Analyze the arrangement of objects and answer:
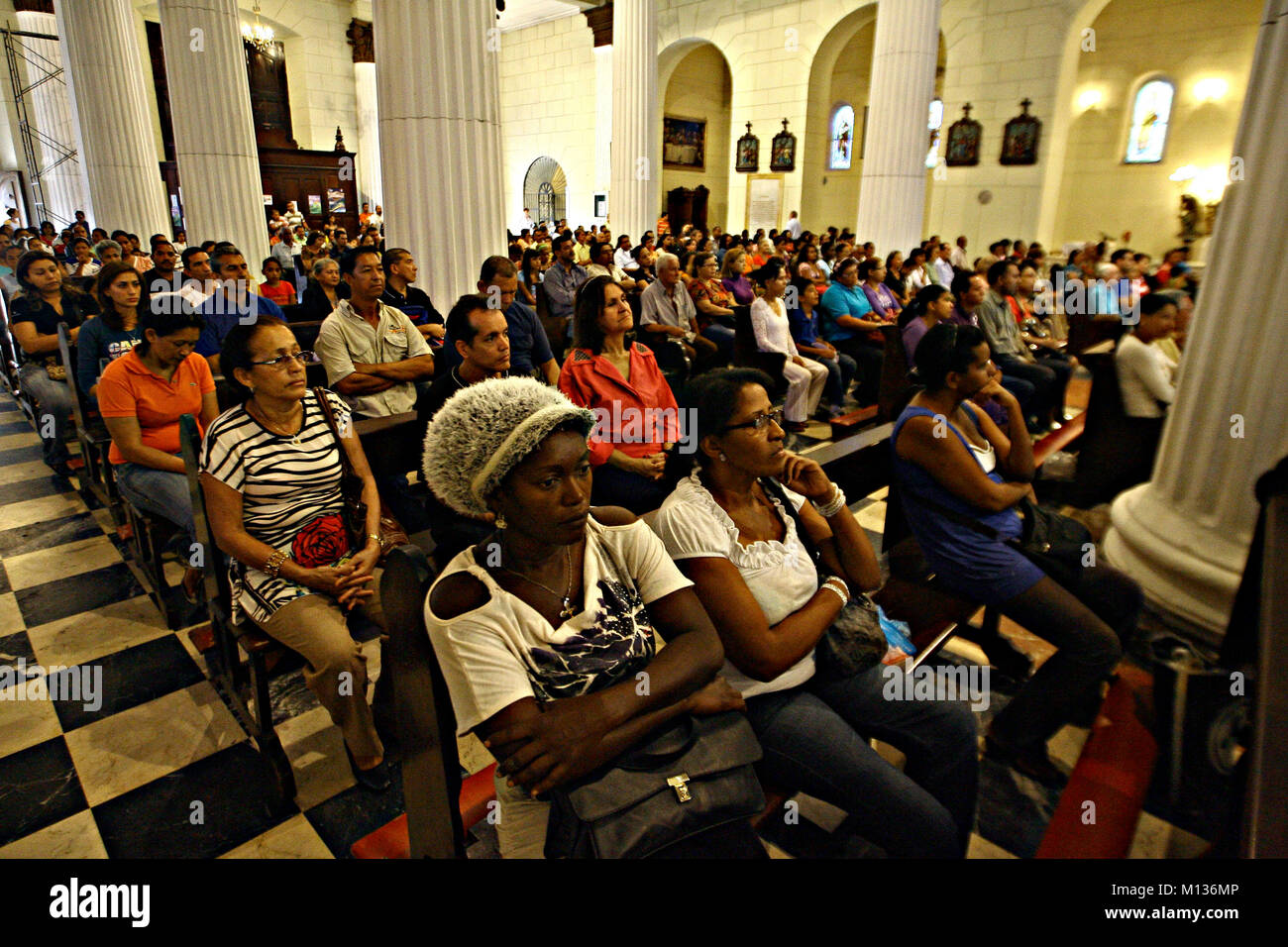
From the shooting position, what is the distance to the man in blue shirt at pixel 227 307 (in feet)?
14.8

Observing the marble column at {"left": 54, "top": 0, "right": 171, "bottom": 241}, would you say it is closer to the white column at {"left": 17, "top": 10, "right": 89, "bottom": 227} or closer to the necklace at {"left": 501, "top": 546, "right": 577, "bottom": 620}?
the white column at {"left": 17, "top": 10, "right": 89, "bottom": 227}

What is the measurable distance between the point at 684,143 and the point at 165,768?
64.2 ft

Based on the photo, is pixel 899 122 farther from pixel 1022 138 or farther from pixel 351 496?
pixel 351 496

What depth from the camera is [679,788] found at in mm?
1347

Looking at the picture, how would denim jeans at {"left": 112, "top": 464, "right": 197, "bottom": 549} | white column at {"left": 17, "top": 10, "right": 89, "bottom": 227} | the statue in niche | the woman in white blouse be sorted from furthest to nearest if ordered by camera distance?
white column at {"left": 17, "top": 10, "right": 89, "bottom": 227} < the statue in niche < the woman in white blouse < denim jeans at {"left": 112, "top": 464, "right": 197, "bottom": 549}

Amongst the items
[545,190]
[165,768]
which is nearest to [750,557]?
[165,768]

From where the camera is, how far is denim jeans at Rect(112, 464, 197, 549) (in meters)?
3.07

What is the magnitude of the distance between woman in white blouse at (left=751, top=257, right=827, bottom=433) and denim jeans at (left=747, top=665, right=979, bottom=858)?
4.54 meters

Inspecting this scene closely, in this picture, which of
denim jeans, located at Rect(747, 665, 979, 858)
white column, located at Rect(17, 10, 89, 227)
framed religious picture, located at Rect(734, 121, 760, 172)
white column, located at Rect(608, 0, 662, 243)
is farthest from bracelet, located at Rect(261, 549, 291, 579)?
framed religious picture, located at Rect(734, 121, 760, 172)

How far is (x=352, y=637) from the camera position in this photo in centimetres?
237

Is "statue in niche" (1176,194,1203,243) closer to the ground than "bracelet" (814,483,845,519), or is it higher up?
higher up

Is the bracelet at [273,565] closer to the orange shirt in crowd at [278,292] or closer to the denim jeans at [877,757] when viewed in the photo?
the denim jeans at [877,757]

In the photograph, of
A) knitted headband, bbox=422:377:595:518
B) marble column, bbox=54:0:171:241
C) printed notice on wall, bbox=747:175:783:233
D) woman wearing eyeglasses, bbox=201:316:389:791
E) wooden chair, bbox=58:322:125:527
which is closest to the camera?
knitted headband, bbox=422:377:595:518

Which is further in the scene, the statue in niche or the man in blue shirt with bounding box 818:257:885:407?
the statue in niche
